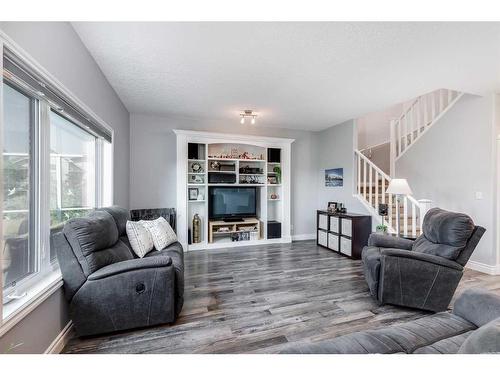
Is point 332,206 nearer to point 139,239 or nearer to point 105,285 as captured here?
point 139,239

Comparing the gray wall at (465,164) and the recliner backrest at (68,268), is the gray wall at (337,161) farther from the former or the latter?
the recliner backrest at (68,268)

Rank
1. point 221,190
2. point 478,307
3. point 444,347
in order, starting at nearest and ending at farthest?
point 444,347 < point 478,307 < point 221,190

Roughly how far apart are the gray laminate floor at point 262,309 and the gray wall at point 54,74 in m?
0.32

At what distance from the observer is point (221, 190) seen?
456cm

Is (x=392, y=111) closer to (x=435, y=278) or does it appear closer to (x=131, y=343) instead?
(x=435, y=278)

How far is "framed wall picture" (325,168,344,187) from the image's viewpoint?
4.75 metres

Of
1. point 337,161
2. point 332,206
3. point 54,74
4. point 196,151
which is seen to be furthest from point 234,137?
point 54,74

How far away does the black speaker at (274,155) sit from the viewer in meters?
4.82

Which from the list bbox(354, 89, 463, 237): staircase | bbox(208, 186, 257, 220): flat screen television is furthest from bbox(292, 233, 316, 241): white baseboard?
bbox(354, 89, 463, 237): staircase

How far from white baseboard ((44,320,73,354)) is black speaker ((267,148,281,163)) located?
3910 millimetres

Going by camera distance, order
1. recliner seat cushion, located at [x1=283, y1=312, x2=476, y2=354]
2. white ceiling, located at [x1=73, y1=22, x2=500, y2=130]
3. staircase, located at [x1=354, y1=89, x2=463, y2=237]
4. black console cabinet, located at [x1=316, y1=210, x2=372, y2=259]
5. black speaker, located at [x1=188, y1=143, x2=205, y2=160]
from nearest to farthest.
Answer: recliner seat cushion, located at [x1=283, y1=312, x2=476, y2=354] → white ceiling, located at [x1=73, y1=22, x2=500, y2=130] → staircase, located at [x1=354, y1=89, x2=463, y2=237] → black console cabinet, located at [x1=316, y1=210, x2=372, y2=259] → black speaker, located at [x1=188, y1=143, x2=205, y2=160]

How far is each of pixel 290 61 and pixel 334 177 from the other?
314cm

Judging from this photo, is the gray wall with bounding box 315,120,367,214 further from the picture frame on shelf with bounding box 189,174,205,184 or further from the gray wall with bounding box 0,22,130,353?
the gray wall with bounding box 0,22,130,353
